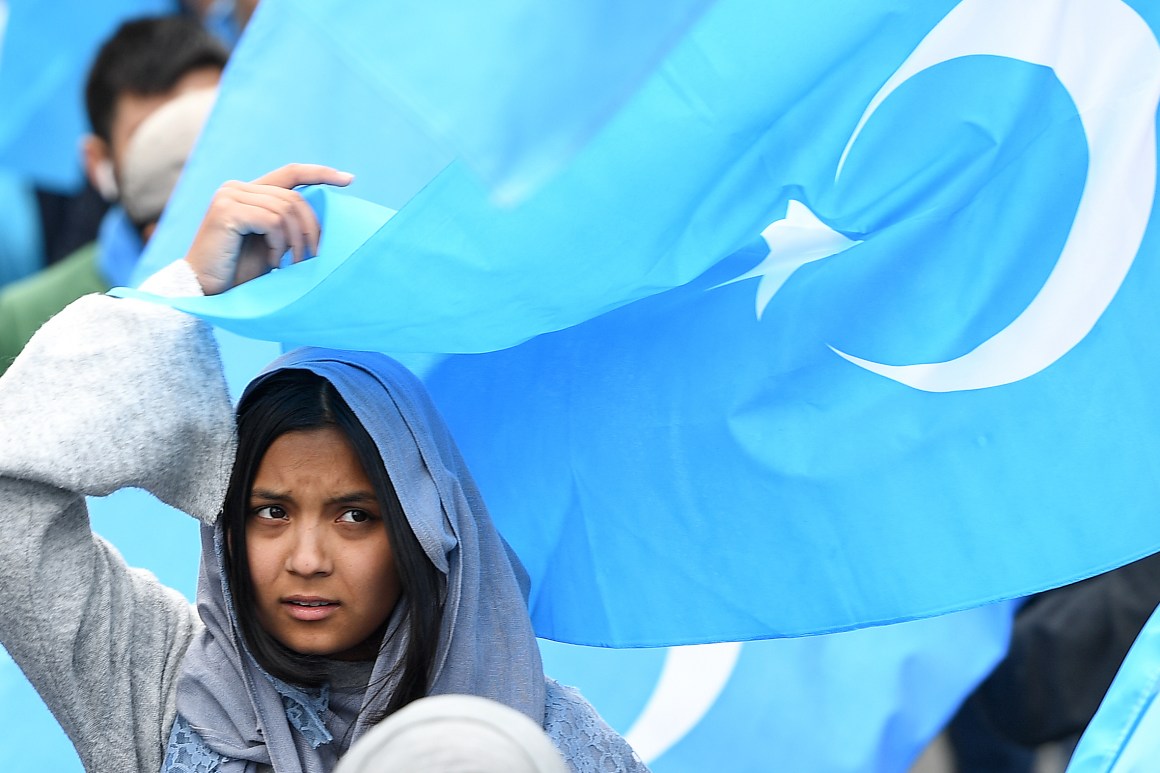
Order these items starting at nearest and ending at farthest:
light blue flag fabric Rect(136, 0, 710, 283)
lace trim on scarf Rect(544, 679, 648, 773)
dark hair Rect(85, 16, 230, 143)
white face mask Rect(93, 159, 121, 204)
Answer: light blue flag fabric Rect(136, 0, 710, 283) → lace trim on scarf Rect(544, 679, 648, 773) → dark hair Rect(85, 16, 230, 143) → white face mask Rect(93, 159, 121, 204)

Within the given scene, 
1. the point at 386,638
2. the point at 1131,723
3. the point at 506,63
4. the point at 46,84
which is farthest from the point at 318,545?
the point at 46,84

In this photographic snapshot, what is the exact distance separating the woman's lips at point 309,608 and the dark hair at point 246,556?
6cm

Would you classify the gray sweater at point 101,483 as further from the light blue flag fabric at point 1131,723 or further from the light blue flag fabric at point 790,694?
the light blue flag fabric at point 1131,723

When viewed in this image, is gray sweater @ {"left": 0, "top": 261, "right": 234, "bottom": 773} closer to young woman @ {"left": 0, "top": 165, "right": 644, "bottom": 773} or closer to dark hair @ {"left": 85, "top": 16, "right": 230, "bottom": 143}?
young woman @ {"left": 0, "top": 165, "right": 644, "bottom": 773}

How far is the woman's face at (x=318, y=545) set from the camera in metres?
2.21

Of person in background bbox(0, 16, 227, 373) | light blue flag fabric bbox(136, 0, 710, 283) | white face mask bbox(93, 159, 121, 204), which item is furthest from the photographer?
white face mask bbox(93, 159, 121, 204)

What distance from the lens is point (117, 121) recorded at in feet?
14.0

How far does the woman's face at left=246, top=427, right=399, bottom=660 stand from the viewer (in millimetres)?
2211

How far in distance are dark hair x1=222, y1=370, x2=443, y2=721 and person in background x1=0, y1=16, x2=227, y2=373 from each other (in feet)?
5.60

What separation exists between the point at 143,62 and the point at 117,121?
15 centimetres

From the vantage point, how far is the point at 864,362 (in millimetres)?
2455

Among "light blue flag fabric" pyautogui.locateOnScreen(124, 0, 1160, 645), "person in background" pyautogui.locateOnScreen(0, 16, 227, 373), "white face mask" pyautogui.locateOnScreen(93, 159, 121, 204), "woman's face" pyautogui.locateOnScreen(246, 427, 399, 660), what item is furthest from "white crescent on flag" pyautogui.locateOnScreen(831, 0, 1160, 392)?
"white face mask" pyautogui.locateOnScreen(93, 159, 121, 204)

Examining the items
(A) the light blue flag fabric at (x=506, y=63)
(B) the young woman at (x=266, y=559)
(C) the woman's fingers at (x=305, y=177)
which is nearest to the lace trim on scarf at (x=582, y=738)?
(B) the young woman at (x=266, y=559)

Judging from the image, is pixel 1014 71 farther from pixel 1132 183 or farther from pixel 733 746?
pixel 733 746
